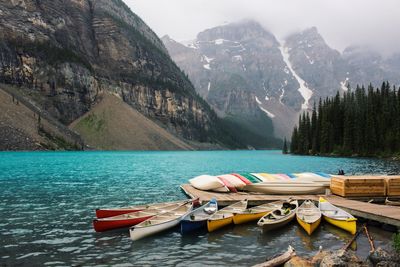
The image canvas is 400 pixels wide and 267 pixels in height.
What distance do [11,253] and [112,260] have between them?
5.13 metres

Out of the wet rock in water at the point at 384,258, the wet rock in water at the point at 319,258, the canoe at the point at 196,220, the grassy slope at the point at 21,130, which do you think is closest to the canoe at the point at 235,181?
the canoe at the point at 196,220

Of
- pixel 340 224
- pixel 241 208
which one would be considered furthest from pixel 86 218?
pixel 340 224

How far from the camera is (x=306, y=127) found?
184 m

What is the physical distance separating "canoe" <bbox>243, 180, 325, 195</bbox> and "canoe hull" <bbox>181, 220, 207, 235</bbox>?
1297 cm

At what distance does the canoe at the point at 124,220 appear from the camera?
22.7m

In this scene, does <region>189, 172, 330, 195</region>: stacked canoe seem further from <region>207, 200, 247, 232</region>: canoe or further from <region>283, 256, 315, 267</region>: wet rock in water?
<region>283, 256, 315, 267</region>: wet rock in water

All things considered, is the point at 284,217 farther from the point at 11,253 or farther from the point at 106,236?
the point at 11,253

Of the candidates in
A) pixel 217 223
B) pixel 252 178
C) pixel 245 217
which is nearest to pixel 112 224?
pixel 217 223

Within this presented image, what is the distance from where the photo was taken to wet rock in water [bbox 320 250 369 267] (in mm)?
14477

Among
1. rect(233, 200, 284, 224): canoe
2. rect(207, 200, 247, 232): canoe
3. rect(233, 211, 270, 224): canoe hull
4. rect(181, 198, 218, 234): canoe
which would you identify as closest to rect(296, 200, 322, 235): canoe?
rect(233, 200, 284, 224): canoe

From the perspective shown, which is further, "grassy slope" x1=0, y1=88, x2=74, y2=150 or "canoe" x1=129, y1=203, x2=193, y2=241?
"grassy slope" x1=0, y1=88, x2=74, y2=150

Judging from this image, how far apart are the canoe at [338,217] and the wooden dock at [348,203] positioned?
3.81 feet

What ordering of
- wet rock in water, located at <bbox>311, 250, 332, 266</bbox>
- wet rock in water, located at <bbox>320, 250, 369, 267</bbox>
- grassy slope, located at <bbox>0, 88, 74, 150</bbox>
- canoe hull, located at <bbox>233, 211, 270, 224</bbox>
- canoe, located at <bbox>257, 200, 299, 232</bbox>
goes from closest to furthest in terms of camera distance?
wet rock in water, located at <bbox>320, 250, 369, 267</bbox>, wet rock in water, located at <bbox>311, 250, 332, 266</bbox>, canoe, located at <bbox>257, 200, 299, 232</bbox>, canoe hull, located at <bbox>233, 211, 270, 224</bbox>, grassy slope, located at <bbox>0, 88, 74, 150</bbox>

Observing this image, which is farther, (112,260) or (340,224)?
(340,224)
